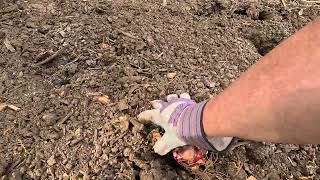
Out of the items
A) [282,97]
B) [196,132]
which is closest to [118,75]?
[196,132]

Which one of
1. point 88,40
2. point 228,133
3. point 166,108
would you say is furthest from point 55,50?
point 228,133

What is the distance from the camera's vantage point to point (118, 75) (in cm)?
190

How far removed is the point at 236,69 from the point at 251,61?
0.33 ft

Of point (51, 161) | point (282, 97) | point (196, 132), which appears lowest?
point (51, 161)

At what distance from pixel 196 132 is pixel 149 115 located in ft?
0.81

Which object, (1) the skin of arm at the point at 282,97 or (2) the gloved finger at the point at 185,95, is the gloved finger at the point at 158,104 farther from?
(1) the skin of arm at the point at 282,97

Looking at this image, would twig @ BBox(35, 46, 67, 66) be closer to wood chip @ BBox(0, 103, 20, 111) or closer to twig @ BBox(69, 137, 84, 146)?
wood chip @ BBox(0, 103, 20, 111)

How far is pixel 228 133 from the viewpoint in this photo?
4.64 feet

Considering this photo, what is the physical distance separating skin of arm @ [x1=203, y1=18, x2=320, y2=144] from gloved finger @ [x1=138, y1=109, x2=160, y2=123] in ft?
1.18

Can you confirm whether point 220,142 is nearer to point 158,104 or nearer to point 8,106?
point 158,104

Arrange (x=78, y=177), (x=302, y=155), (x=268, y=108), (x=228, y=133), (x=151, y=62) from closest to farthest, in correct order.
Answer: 1. (x=268, y=108)
2. (x=228, y=133)
3. (x=78, y=177)
4. (x=302, y=155)
5. (x=151, y=62)

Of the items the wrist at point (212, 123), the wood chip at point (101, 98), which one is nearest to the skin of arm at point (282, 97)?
the wrist at point (212, 123)

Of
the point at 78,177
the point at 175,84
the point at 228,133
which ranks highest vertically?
the point at 228,133

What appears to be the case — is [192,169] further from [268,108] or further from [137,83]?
[268,108]
